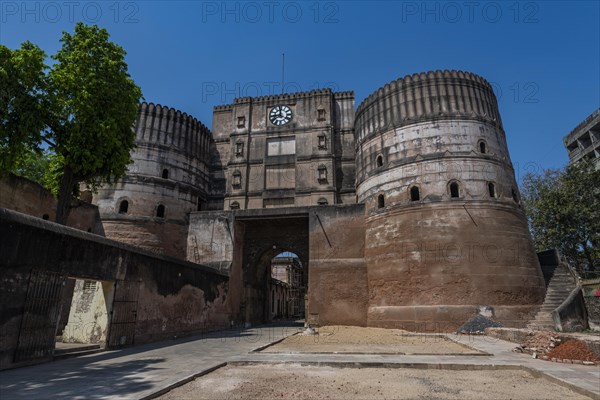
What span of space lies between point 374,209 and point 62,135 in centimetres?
A: 1466

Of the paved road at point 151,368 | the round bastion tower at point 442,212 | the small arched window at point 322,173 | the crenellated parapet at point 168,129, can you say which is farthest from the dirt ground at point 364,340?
the crenellated parapet at point 168,129

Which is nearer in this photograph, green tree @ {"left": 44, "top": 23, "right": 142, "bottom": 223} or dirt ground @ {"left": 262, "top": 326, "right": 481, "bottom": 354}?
dirt ground @ {"left": 262, "top": 326, "right": 481, "bottom": 354}

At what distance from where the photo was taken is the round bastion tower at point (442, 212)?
1692 cm

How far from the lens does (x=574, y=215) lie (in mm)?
23828

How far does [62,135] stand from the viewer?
1306 cm

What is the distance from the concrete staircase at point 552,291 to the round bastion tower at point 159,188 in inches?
766

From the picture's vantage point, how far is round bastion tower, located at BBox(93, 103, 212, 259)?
2262 centimetres

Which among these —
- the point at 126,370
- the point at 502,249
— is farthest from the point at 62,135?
the point at 502,249

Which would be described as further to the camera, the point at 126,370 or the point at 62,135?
the point at 62,135

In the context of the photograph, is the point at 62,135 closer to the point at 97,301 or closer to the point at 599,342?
the point at 97,301

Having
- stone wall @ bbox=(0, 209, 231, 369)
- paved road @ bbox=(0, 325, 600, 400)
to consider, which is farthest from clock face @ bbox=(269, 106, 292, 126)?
paved road @ bbox=(0, 325, 600, 400)

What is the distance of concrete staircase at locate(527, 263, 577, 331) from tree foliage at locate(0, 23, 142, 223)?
1846 cm

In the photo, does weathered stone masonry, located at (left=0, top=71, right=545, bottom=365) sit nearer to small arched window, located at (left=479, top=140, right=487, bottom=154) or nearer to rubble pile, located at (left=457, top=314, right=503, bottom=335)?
small arched window, located at (left=479, top=140, right=487, bottom=154)

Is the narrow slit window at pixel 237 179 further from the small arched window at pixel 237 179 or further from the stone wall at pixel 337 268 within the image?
the stone wall at pixel 337 268
